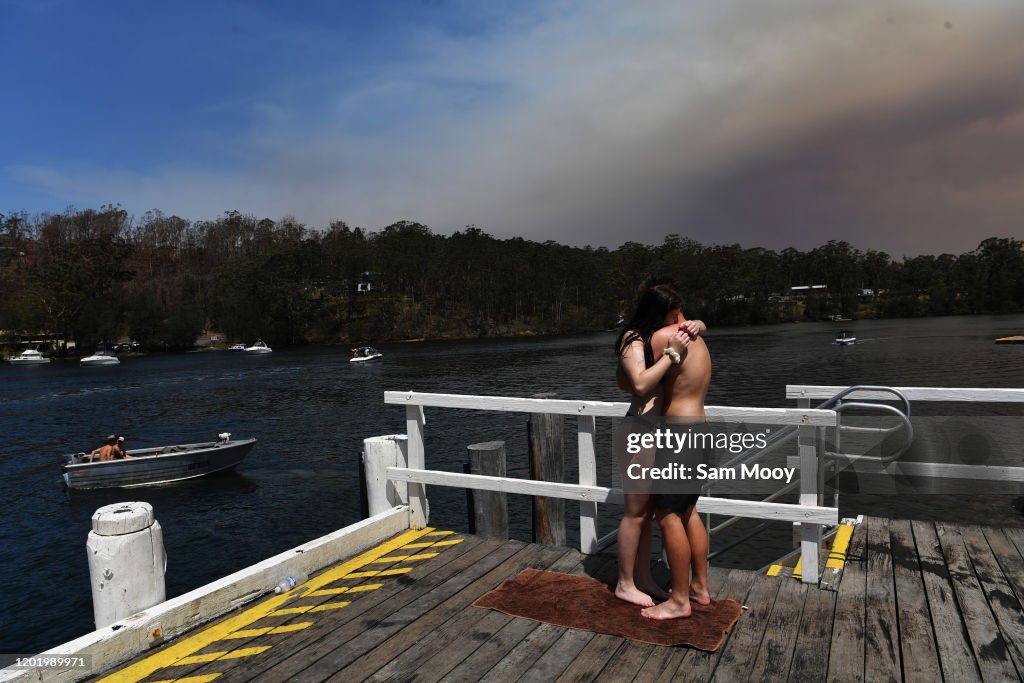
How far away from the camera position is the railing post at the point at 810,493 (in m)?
4.80

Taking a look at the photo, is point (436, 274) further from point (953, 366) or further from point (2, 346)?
point (953, 366)

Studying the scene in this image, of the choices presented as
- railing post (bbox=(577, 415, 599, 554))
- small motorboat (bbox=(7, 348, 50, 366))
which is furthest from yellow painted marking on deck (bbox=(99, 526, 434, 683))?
small motorboat (bbox=(7, 348, 50, 366))

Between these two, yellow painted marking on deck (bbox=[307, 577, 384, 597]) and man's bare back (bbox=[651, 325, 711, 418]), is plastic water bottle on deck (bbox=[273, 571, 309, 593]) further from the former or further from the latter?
man's bare back (bbox=[651, 325, 711, 418])

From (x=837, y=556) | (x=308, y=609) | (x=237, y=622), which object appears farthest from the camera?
(x=837, y=556)

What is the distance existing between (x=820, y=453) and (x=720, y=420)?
0.83m

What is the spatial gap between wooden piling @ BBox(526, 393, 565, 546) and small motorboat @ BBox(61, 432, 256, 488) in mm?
19195

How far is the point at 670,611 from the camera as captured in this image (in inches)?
174

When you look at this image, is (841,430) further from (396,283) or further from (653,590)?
(396,283)

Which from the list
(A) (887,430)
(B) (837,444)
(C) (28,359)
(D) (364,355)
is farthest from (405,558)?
(C) (28,359)

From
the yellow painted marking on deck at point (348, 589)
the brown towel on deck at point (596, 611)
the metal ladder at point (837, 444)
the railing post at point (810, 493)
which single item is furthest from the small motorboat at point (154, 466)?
the railing post at point (810, 493)

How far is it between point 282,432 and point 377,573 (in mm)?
30065

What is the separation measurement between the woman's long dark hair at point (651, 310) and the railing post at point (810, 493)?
141cm

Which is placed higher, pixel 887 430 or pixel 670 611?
pixel 887 430

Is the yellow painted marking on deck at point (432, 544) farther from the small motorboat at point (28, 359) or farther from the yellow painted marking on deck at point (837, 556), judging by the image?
the small motorboat at point (28, 359)
